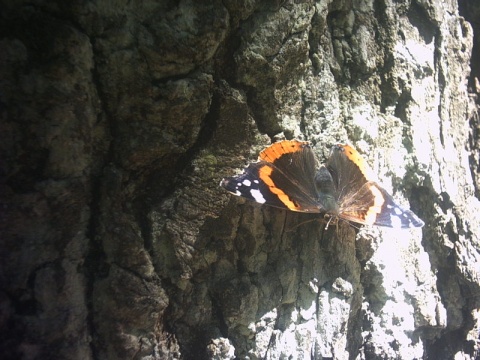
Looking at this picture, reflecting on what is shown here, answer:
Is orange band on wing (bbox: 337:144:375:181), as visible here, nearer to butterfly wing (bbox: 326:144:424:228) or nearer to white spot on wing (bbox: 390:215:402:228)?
butterfly wing (bbox: 326:144:424:228)

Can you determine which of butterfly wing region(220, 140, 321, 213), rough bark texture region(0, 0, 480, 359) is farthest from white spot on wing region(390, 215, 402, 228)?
butterfly wing region(220, 140, 321, 213)

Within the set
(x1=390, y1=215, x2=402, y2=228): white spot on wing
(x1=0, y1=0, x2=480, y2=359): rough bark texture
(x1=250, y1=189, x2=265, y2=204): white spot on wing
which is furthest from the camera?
(x1=390, y1=215, x2=402, y2=228): white spot on wing

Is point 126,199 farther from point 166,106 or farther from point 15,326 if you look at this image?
point 15,326

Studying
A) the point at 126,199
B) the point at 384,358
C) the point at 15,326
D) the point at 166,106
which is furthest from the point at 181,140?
the point at 384,358

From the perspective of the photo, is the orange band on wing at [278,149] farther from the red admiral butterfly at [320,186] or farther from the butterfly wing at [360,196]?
the butterfly wing at [360,196]

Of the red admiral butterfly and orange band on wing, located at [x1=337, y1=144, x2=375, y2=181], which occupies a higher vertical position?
orange band on wing, located at [x1=337, y1=144, x2=375, y2=181]

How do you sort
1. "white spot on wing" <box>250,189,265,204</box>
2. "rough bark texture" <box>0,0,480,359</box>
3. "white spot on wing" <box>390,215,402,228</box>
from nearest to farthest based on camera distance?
1. "rough bark texture" <box>0,0,480,359</box>
2. "white spot on wing" <box>250,189,265,204</box>
3. "white spot on wing" <box>390,215,402,228</box>

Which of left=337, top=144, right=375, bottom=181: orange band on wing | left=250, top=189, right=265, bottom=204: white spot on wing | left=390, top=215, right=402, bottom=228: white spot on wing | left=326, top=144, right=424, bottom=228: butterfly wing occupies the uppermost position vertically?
left=337, top=144, right=375, bottom=181: orange band on wing

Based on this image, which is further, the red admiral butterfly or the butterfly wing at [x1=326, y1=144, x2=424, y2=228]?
the butterfly wing at [x1=326, y1=144, x2=424, y2=228]

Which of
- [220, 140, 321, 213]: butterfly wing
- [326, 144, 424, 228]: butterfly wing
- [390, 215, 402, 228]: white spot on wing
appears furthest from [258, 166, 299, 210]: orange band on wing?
[390, 215, 402, 228]: white spot on wing
